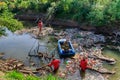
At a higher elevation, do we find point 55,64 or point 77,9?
point 77,9

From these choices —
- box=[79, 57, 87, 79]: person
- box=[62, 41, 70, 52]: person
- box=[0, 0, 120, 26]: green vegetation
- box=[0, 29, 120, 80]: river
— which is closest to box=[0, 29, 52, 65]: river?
box=[0, 29, 120, 80]: river

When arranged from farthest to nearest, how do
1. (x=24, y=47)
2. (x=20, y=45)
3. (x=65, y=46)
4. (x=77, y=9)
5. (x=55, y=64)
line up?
(x=77, y=9) < (x=20, y=45) < (x=24, y=47) < (x=65, y=46) < (x=55, y=64)

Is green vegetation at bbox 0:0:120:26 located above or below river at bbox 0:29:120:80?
above

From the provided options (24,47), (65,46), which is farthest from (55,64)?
(24,47)

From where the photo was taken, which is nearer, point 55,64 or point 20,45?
point 55,64

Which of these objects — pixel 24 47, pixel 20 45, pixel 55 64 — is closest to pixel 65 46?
pixel 55 64

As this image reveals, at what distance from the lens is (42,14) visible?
41.9 m

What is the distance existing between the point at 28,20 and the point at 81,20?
29.6 ft

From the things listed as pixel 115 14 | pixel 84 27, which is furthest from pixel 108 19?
pixel 84 27

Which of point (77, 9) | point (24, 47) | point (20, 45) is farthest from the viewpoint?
point (77, 9)

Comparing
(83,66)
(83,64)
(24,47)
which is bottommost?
(24,47)

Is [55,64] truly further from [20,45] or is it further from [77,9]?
[77,9]

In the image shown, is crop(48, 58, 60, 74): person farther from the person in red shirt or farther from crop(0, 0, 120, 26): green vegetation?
crop(0, 0, 120, 26): green vegetation

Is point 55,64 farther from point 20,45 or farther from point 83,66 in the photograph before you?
point 20,45
